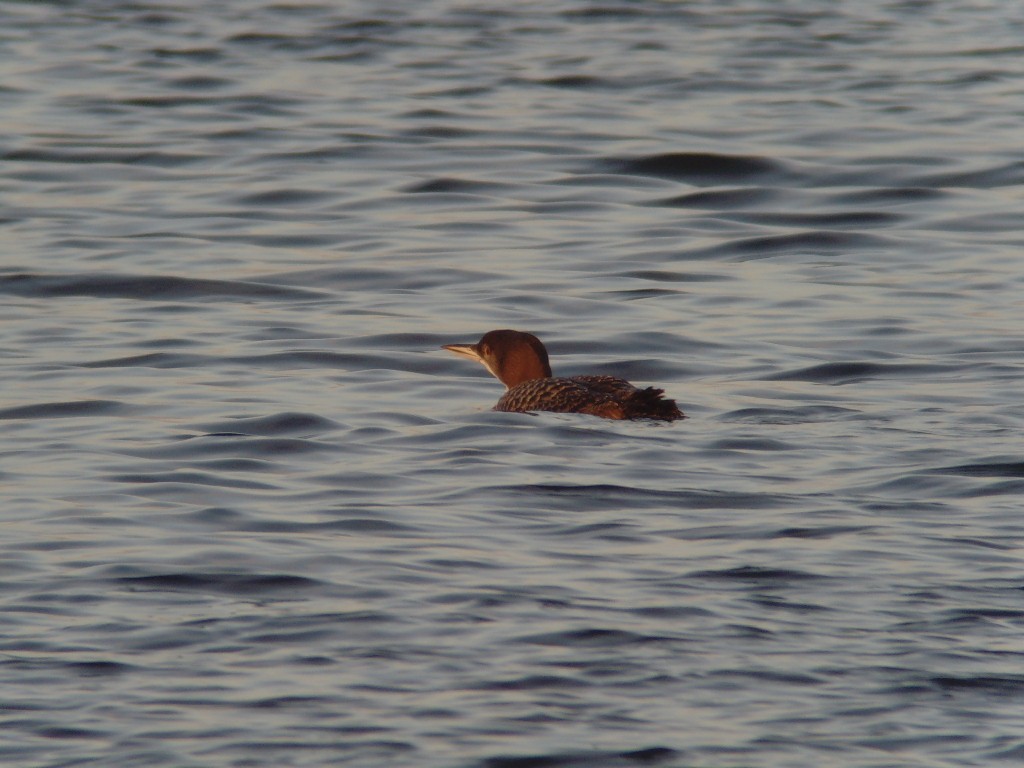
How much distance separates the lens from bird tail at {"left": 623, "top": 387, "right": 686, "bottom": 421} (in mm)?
9602

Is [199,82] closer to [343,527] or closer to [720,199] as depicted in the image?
Answer: [720,199]

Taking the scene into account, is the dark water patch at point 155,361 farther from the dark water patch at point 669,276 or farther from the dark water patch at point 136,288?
the dark water patch at point 669,276

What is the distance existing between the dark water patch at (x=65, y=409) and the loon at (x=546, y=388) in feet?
5.75

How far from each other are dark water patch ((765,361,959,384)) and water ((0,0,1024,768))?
42 mm

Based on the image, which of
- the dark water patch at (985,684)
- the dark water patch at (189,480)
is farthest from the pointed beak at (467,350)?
the dark water patch at (985,684)

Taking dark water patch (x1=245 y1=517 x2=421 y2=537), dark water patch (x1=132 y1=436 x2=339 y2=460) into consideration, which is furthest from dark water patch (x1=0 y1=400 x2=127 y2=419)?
dark water patch (x1=245 y1=517 x2=421 y2=537)

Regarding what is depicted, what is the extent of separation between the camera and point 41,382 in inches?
420

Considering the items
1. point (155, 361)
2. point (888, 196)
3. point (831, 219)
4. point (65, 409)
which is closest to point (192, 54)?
point (888, 196)

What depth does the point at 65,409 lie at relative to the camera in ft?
33.1

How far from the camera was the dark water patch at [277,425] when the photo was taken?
9.63 meters

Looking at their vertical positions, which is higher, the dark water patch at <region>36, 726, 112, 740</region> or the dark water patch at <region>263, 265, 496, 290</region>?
the dark water patch at <region>36, 726, 112, 740</region>

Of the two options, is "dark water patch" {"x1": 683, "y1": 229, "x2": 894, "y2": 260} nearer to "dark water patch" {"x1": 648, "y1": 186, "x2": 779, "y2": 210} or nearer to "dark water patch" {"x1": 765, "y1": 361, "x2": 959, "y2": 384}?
"dark water patch" {"x1": 648, "y1": 186, "x2": 779, "y2": 210}

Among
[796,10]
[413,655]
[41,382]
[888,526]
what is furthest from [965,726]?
[796,10]

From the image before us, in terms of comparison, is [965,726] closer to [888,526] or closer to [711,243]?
[888,526]
